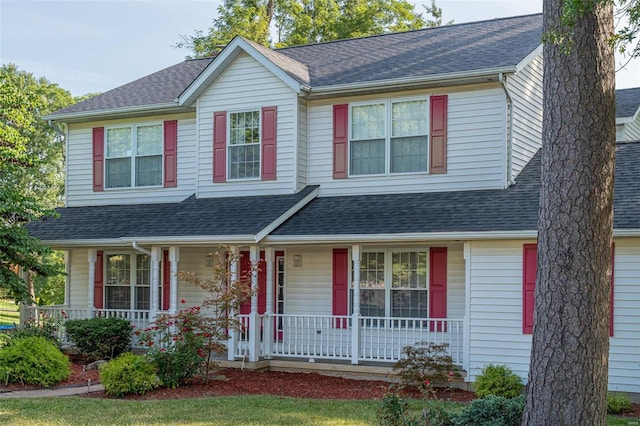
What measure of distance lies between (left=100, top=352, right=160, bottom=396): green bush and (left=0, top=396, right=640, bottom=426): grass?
40 centimetres

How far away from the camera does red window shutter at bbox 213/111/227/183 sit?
16500 mm

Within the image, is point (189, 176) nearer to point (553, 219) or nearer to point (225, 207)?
point (225, 207)

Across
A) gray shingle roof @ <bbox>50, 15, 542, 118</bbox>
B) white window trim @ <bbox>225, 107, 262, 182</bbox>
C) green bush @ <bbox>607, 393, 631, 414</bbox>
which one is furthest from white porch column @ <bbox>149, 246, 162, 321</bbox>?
green bush @ <bbox>607, 393, 631, 414</bbox>

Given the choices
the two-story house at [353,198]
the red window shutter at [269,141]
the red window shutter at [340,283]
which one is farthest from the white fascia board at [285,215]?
the red window shutter at [340,283]

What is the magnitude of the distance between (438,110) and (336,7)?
18.0 meters

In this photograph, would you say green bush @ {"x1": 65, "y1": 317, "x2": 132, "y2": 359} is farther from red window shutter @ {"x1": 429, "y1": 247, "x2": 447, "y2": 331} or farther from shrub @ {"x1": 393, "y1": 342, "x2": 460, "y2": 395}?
red window shutter @ {"x1": 429, "y1": 247, "x2": 447, "y2": 331}

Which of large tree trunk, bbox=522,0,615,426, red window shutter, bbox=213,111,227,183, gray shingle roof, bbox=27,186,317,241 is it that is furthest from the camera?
red window shutter, bbox=213,111,227,183

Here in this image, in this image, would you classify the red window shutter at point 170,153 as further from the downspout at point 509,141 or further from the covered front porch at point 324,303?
the downspout at point 509,141

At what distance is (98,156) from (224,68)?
14.0ft

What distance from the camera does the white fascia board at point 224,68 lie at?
51.7 feet

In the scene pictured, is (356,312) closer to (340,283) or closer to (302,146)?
(340,283)

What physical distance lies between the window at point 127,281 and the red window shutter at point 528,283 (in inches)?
354

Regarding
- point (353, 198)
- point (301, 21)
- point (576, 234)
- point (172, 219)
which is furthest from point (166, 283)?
point (301, 21)

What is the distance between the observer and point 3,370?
12.5 metres
